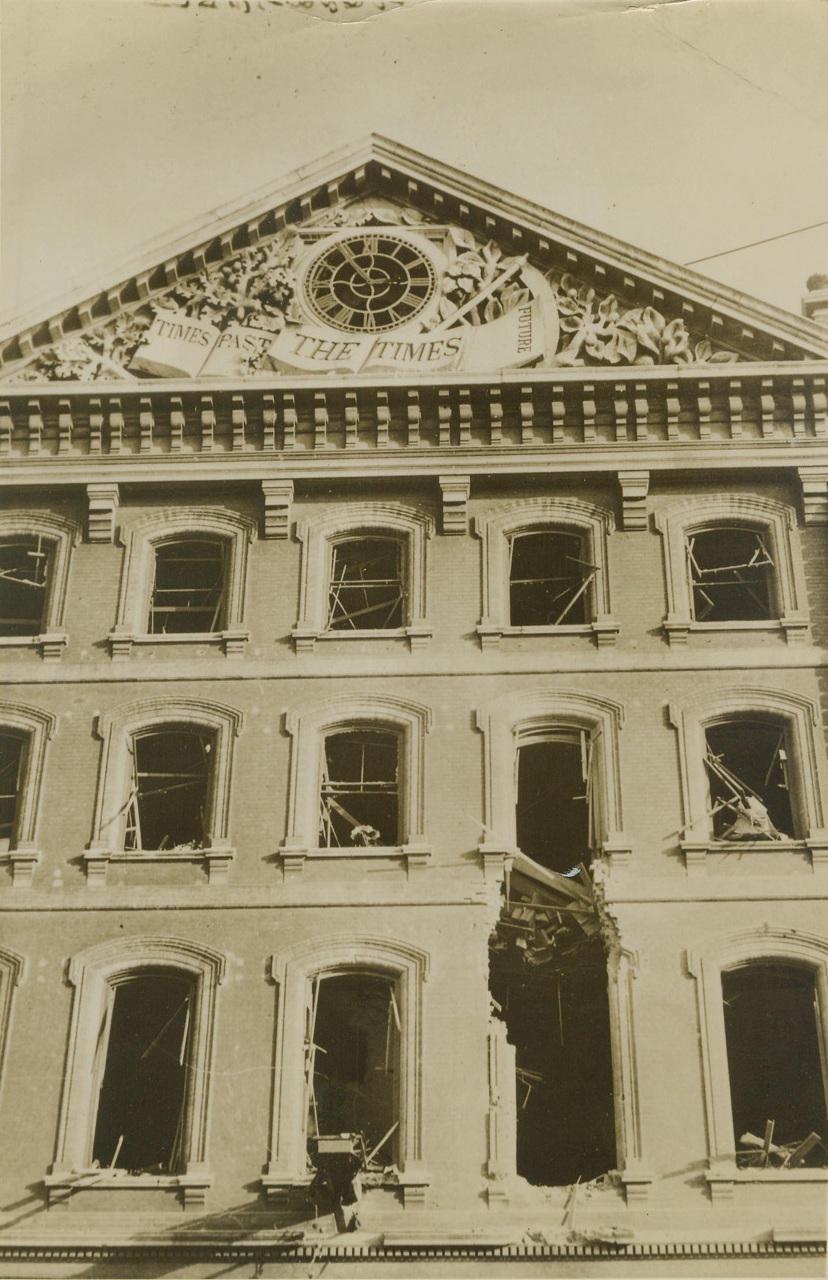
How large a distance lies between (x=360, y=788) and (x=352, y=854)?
4.35ft

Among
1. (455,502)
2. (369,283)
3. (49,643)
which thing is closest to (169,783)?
(49,643)

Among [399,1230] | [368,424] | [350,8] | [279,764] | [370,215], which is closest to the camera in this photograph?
[399,1230]

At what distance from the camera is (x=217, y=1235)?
15.3 m

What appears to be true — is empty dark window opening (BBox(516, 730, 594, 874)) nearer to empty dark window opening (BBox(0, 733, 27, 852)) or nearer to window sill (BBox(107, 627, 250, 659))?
window sill (BBox(107, 627, 250, 659))

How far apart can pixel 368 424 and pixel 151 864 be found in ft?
22.2

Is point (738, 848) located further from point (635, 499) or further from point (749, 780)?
point (635, 499)

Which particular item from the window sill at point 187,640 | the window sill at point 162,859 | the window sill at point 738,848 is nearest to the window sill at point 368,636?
the window sill at point 187,640

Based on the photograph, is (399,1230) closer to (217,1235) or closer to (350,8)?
(217,1235)

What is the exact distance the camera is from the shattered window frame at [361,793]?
17797 mm

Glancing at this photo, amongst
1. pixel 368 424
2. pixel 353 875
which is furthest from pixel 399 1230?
pixel 368 424

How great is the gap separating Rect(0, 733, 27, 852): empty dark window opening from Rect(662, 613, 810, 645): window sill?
8669 millimetres

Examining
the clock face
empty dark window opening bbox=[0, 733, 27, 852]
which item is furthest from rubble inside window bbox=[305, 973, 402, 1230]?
the clock face

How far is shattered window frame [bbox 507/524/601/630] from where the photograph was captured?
19125 mm

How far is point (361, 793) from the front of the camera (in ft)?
59.0
